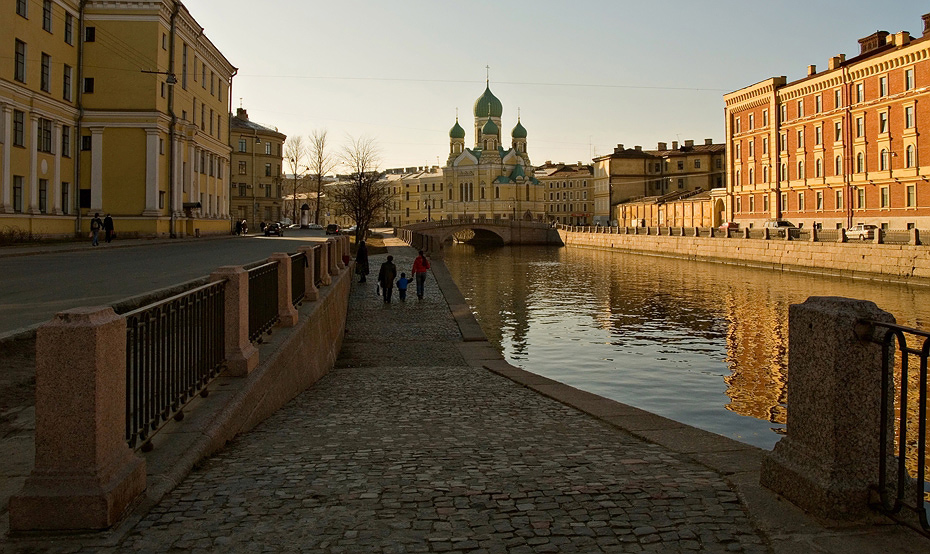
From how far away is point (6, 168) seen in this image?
3142 cm

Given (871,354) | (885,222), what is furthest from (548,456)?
(885,222)

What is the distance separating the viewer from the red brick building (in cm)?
4988

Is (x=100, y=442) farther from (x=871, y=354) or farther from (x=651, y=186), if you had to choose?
(x=651, y=186)

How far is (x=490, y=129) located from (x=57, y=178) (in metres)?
111

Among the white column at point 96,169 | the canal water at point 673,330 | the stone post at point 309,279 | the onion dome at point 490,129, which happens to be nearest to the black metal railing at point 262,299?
the stone post at point 309,279

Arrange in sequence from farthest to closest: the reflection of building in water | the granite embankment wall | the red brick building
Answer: the red brick building, the granite embankment wall, the reflection of building in water

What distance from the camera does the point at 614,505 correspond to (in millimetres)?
4914

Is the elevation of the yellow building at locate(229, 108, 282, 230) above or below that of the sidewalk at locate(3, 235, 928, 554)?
above

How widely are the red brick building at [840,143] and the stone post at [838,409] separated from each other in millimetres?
51122

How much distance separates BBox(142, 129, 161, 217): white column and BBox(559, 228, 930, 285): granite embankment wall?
34.3m

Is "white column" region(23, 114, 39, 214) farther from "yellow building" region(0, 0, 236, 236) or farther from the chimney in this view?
the chimney

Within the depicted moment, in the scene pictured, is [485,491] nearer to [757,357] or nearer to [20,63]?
[757,357]

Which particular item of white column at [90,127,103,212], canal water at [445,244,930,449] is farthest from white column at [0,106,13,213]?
canal water at [445,244,930,449]

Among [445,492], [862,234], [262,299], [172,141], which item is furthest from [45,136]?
[862,234]
